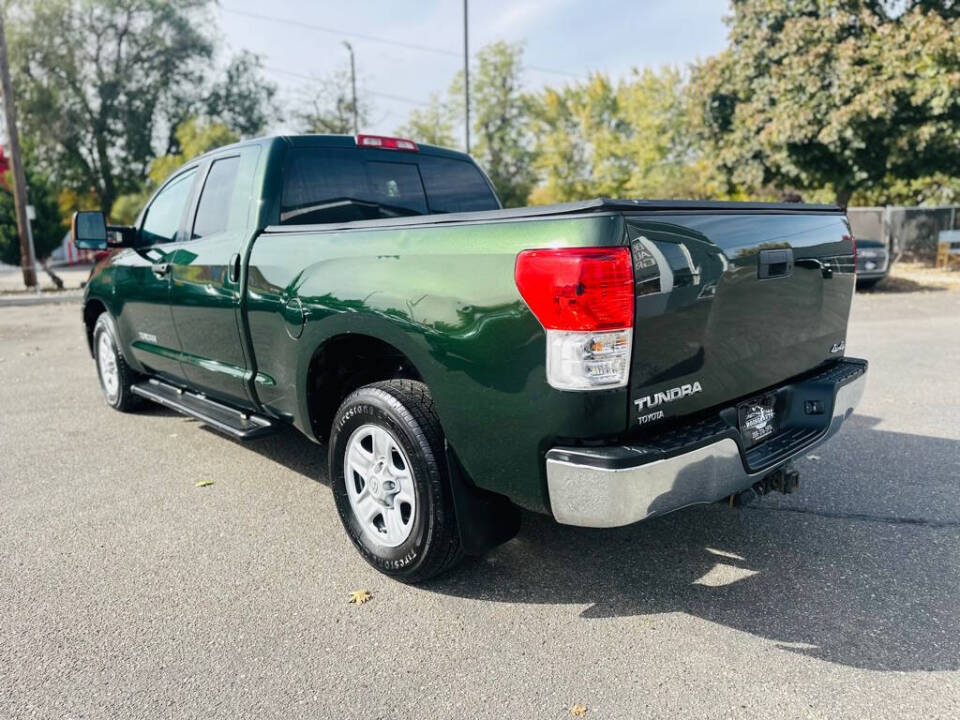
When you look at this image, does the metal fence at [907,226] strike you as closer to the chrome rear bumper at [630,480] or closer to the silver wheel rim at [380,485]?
the chrome rear bumper at [630,480]

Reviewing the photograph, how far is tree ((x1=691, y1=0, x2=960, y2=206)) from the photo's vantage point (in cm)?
1603

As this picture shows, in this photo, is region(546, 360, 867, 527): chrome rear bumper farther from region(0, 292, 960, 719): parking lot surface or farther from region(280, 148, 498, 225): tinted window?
region(280, 148, 498, 225): tinted window

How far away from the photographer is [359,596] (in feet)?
9.97

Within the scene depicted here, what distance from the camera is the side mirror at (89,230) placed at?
5066 mm

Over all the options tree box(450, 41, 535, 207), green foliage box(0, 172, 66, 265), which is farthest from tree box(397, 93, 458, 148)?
green foliage box(0, 172, 66, 265)

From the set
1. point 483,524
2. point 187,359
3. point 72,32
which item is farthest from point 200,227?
point 72,32

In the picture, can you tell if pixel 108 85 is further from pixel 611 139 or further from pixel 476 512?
pixel 476 512

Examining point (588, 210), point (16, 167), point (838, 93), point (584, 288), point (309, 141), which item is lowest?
point (584, 288)

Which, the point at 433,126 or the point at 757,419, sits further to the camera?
the point at 433,126

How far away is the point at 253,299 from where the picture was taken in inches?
146

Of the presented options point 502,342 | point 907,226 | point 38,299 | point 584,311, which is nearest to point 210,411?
point 502,342

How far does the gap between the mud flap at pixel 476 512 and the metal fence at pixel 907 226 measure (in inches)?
853


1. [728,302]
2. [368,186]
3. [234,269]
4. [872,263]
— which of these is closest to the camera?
[728,302]

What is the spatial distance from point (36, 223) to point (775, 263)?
22432 mm
